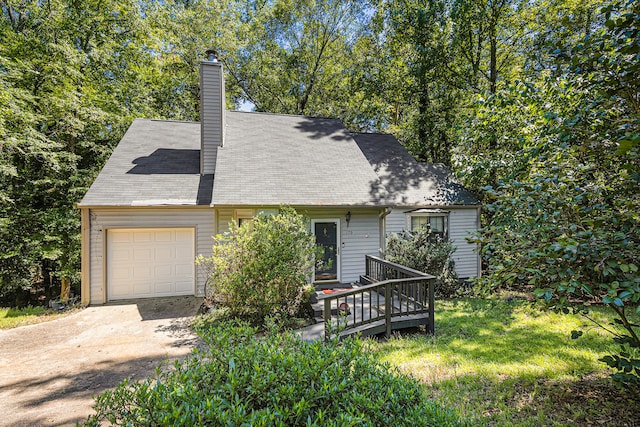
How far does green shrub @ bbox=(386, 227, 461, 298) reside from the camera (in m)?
8.36

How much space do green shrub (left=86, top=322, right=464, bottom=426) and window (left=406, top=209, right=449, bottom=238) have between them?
8.06 metres

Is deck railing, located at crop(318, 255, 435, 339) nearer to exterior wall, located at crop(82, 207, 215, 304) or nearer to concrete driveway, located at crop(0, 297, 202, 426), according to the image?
concrete driveway, located at crop(0, 297, 202, 426)

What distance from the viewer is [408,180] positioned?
35.9 ft

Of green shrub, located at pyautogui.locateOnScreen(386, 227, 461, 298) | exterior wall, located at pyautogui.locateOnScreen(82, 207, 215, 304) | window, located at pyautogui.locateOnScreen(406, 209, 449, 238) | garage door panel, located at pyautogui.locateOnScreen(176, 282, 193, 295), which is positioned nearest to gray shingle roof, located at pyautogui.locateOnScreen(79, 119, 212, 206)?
exterior wall, located at pyautogui.locateOnScreen(82, 207, 215, 304)

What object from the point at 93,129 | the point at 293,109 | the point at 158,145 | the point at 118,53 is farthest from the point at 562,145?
the point at 293,109

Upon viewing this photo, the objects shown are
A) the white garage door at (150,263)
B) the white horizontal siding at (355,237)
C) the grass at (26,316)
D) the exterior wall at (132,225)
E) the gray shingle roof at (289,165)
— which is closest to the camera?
the grass at (26,316)

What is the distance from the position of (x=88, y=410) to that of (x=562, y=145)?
641cm

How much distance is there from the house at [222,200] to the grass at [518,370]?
3.71 meters

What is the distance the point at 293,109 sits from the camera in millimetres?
19625

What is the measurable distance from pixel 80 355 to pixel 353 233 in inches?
273

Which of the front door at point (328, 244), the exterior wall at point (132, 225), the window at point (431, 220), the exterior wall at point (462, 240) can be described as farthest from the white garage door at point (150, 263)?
the exterior wall at point (462, 240)

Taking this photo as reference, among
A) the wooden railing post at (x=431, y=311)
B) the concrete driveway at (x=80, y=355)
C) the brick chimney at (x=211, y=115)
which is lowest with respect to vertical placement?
the concrete driveway at (x=80, y=355)

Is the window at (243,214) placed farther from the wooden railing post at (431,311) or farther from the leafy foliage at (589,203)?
the leafy foliage at (589,203)

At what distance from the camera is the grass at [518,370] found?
3.37m
